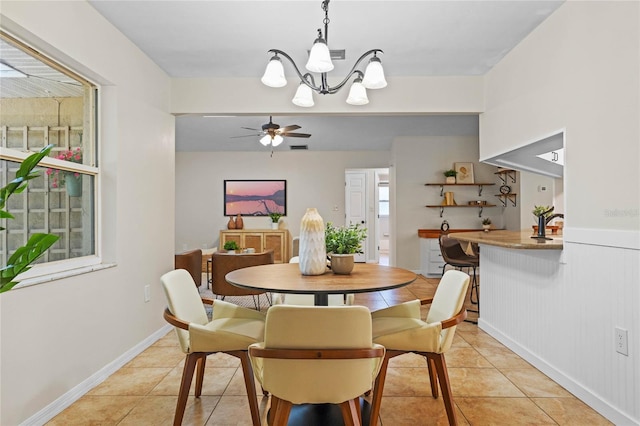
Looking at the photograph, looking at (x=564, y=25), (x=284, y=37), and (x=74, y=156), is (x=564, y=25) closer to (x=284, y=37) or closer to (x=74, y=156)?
(x=284, y=37)

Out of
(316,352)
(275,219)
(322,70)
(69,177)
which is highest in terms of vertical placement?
(322,70)

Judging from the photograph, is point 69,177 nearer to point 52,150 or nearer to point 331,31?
point 52,150

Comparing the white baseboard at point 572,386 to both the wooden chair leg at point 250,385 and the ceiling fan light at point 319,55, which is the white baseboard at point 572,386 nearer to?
the wooden chair leg at point 250,385

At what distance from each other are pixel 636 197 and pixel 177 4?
110 inches

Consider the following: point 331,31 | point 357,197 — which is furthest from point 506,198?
point 331,31

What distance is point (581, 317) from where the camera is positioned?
2.42 meters

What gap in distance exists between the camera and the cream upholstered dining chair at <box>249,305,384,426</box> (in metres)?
1.49

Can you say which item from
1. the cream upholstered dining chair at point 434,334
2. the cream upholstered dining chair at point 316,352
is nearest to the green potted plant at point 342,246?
the cream upholstered dining chair at point 434,334

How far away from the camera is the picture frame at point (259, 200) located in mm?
8375

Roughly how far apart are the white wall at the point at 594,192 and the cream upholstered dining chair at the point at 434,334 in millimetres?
785

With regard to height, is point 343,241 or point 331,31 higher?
point 331,31

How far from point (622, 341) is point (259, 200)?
693cm

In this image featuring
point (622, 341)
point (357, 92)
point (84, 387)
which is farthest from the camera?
point (357, 92)

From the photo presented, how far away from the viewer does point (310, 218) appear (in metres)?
2.29
